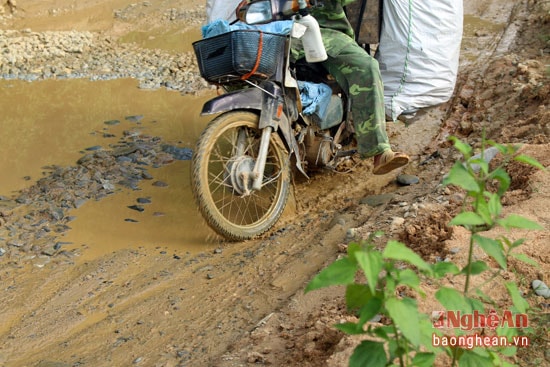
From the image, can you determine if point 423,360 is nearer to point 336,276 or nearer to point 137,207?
point 336,276

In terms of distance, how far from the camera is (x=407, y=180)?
4328 mm

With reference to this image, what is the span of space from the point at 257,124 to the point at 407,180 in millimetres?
1277

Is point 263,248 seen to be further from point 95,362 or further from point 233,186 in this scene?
point 95,362

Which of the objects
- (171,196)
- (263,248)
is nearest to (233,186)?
(263,248)

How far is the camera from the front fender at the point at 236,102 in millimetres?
3494

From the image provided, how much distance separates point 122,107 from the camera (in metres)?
6.24

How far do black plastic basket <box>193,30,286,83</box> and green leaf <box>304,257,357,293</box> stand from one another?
208cm

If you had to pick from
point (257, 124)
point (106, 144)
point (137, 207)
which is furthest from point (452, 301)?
point (106, 144)

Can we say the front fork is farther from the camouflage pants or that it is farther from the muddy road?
the camouflage pants

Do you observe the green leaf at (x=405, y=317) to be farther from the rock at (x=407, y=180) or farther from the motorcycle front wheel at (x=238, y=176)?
the rock at (x=407, y=180)

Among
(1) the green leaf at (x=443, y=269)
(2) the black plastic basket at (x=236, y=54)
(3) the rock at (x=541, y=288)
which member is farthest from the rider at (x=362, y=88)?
(1) the green leaf at (x=443, y=269)

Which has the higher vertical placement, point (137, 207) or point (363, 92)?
point (363, 92)

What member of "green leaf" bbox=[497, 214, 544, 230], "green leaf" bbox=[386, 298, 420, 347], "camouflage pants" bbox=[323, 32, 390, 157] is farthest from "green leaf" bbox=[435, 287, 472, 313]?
"camouflage pants" bbox=[323, 32, 390, 157]

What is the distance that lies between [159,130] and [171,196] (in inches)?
52.6
